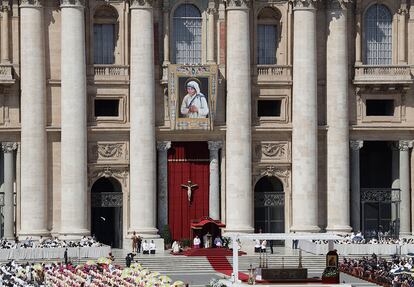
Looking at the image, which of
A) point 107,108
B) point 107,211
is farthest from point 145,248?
point 107,108

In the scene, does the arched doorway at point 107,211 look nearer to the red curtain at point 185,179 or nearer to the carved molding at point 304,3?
the red curtain at point 185,179

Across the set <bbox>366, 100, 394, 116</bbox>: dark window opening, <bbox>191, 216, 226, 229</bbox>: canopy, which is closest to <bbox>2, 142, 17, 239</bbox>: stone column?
<bbox>191, 216, 226, 229</bbox>: canopy

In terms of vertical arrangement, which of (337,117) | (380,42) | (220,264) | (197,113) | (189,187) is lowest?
(220,264)

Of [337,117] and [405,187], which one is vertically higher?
[337,117]

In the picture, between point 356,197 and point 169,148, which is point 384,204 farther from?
point 169,148

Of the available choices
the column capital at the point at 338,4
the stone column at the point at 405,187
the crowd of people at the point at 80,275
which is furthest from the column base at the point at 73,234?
Result: the column capital at the point at 338,4

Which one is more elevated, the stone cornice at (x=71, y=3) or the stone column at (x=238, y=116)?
the stone cornice at (x=71, y=3)

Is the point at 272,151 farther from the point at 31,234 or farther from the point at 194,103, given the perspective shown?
the point at 31,234

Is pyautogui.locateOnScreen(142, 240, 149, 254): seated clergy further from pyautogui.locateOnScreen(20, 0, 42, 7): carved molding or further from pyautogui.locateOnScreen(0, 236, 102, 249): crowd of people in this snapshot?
pyautogui.locateOnScreen(20, 0, 42, 7): carved molding

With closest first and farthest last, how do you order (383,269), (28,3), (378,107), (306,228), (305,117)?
(383,269), (28,3), (306,228), (305,117), (378,107)

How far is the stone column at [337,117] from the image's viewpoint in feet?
419

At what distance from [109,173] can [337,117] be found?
16152mm

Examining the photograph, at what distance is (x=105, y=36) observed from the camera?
417ft

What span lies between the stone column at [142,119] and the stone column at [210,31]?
4.32m
